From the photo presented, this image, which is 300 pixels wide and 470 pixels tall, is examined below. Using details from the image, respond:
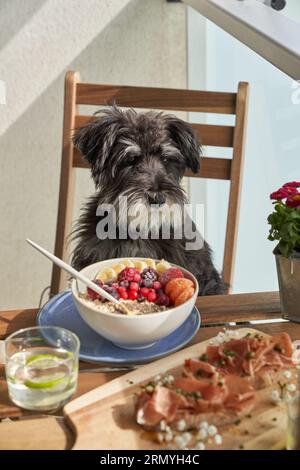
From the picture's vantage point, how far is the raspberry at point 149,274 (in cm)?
137

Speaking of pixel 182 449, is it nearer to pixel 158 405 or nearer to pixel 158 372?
pixel 158 405

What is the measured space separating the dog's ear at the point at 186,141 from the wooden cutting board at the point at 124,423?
3.35 ft

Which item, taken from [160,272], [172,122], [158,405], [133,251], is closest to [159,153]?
[172,122]

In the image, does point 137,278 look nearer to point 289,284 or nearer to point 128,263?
point 128,263

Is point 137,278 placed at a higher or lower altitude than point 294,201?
lower

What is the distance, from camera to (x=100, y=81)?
3162 millimetres

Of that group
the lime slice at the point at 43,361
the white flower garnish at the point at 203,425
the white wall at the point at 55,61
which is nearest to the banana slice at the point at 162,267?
the lime slice at the point at 43,361

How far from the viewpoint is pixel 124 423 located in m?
1.03

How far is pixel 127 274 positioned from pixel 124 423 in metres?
0.41

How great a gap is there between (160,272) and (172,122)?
29.8 inches

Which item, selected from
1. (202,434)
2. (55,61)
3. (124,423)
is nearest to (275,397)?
(202,434)

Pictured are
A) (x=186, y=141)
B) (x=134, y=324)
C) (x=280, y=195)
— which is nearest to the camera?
(x=134, y=324)
